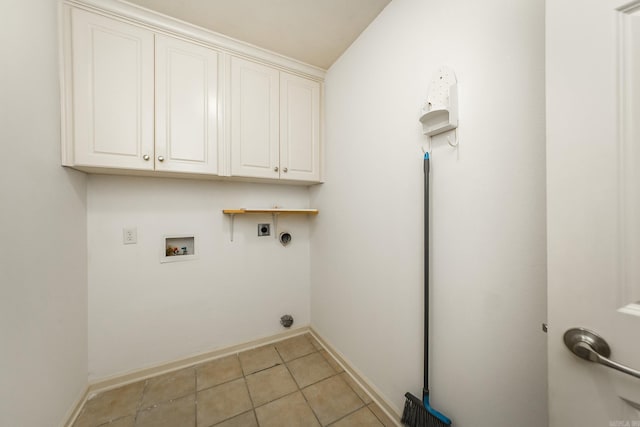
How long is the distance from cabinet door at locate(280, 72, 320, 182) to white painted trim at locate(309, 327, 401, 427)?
4.84ft

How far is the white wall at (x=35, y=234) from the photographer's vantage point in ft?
2.77

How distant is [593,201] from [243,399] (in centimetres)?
190

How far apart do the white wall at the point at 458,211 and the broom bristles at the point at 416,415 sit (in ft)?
0.20

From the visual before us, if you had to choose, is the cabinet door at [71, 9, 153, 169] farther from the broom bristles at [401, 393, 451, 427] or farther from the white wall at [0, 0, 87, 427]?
the broom bristles at [401, 393, 451, 427]

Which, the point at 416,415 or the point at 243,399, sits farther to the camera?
the point at 243,399

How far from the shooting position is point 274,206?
204 cm

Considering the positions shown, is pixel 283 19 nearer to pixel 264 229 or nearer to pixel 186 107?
pixel 186 107

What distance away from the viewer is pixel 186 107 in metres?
1.48

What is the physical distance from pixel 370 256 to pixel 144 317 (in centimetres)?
171

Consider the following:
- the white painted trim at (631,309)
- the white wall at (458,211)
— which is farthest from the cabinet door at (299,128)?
the white painted trim at (631,309)

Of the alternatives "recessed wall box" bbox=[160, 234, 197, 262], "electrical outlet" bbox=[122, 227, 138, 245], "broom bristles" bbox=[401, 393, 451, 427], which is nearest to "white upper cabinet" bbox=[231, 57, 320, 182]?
"recessed wall box" bbox=[160, 234, 197, 262]

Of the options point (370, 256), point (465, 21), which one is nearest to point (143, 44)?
point (465, 21)

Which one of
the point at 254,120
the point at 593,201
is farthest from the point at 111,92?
the point at 593,201

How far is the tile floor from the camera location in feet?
4.15
